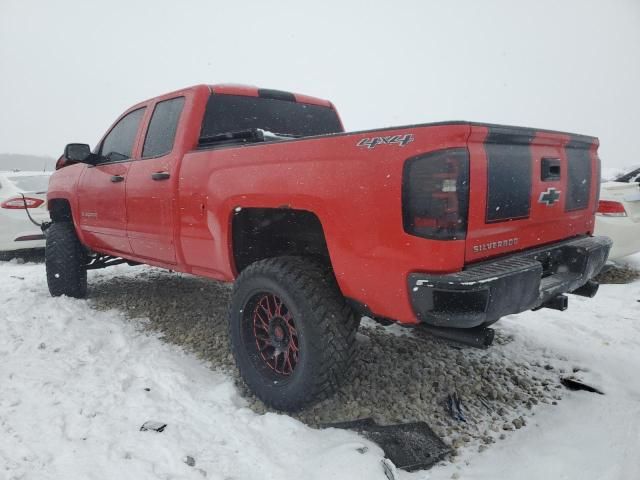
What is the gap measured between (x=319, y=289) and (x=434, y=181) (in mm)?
853

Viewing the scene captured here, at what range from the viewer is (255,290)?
8.55 ft

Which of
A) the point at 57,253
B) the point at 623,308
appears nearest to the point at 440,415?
the point at 623,308

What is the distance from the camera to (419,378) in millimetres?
2947

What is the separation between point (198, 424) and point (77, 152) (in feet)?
9.61

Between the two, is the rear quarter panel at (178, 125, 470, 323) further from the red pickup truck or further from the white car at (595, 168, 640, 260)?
the white car at (595, 168, 640, 260)

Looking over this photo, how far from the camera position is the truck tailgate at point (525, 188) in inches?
77.7

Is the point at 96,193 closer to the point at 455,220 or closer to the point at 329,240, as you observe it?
the point at 329,240

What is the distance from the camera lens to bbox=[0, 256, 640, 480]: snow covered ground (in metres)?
2.03

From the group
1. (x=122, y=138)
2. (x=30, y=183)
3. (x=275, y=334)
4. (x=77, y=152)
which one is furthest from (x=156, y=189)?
(x=30, y=183)

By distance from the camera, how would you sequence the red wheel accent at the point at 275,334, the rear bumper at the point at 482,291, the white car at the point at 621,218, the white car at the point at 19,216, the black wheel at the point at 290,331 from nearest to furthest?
the rear bumper at the point at 482,291 < the black wheel at the point at 290,331 < the red wheel accent at the point at 275,334 < the white car at the point at 621,218 < the white car at the point at 19,216

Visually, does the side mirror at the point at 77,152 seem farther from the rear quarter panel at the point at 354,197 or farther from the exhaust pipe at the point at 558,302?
the exhaust pipe at the point at 558,302

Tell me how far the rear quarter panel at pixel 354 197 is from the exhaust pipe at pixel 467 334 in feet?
0.58

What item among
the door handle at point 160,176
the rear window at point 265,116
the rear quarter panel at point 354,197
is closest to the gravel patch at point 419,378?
the rear quarter panel at point 354,197

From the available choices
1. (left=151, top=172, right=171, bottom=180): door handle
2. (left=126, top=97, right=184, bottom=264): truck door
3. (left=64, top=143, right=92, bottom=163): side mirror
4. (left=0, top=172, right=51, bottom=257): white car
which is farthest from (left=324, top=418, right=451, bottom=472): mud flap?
(left=0, top=172, right=51, bottom=257): white car
